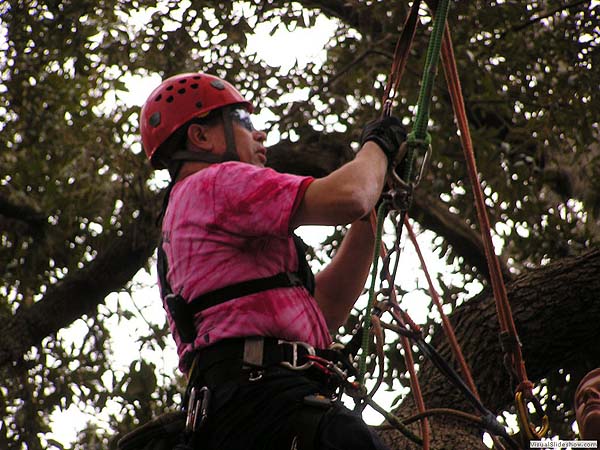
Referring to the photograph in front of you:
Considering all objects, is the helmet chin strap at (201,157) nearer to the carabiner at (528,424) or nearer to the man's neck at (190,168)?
the man's neck at (190,168)

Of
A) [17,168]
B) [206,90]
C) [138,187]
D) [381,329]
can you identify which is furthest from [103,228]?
[381,329]

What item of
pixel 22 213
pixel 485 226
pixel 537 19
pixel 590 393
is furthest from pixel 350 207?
pixel 22 213

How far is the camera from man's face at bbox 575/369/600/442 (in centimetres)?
286

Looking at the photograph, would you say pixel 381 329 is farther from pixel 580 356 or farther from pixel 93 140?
pixel 93 140

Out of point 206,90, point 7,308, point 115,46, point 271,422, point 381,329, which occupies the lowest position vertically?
point 271,422

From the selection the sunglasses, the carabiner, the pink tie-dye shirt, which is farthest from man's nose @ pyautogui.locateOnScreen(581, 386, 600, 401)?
the sunglasses

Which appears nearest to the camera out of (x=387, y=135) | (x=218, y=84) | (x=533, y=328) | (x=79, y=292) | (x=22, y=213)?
(x=387, y=135)

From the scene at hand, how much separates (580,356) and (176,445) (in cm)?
283

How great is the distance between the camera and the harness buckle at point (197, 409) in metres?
2.55

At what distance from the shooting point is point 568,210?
19.0ft

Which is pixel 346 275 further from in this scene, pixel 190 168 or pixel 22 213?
pixel 22 213

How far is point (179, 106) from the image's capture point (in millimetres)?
3201

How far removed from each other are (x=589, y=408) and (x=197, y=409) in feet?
3.84

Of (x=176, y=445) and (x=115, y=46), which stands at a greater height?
(x=115, y=46)
